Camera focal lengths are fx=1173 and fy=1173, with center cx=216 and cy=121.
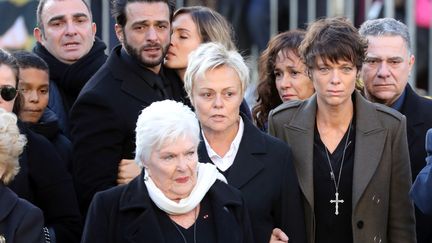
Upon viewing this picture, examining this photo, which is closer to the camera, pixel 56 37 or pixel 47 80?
pixel 47 80

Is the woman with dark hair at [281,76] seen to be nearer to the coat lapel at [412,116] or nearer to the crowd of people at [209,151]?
the crowd of people at [209,151]

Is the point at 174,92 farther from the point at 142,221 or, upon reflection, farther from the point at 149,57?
the point at 142,221

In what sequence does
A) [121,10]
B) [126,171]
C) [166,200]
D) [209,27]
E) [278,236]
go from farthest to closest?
[209,27] < [121,10] < [126,171] < [278,236] < [166,200]

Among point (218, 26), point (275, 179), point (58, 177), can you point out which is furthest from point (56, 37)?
point (275, 179)

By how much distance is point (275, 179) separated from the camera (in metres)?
4.96

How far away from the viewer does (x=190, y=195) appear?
4.55 m

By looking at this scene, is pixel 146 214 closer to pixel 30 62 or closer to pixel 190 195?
pixel 190 195

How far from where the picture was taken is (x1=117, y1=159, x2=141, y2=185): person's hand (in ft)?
17.2

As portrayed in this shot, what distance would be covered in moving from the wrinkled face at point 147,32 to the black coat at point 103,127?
0.51 ft

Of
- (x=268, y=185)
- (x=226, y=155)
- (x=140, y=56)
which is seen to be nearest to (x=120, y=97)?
(x=140, y=56)

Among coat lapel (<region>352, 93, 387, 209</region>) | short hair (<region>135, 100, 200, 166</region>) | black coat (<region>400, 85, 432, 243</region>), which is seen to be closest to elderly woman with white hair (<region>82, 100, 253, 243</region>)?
short hair (<region>135, 100, 200, 166</region>)

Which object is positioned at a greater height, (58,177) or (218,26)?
(218,26)

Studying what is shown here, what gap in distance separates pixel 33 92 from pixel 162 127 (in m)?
1.42

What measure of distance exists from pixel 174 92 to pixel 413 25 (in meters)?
3.84
